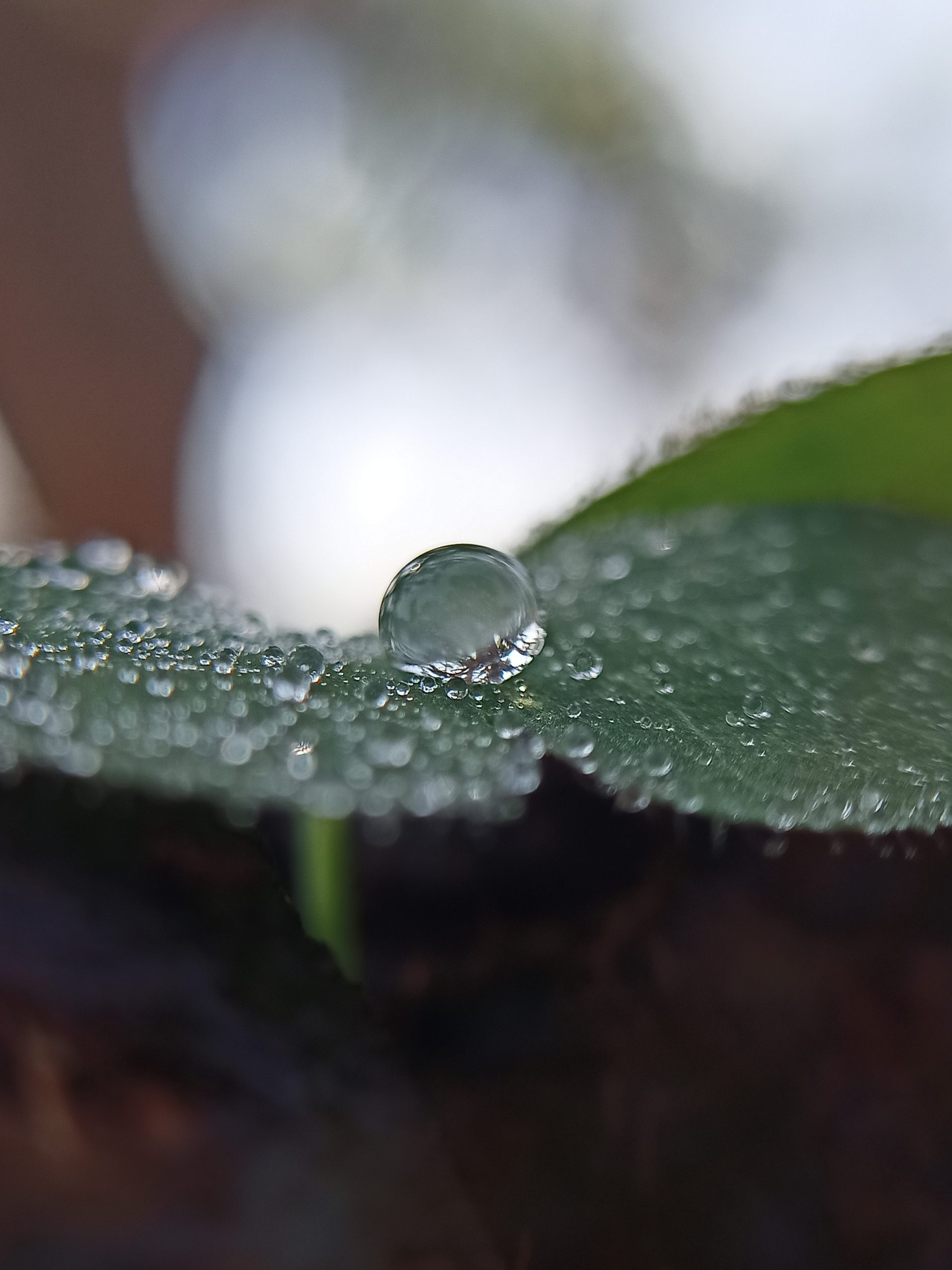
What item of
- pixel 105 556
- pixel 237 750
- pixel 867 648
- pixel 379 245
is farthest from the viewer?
pixel 379 245

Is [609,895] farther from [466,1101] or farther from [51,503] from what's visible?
[51,503]

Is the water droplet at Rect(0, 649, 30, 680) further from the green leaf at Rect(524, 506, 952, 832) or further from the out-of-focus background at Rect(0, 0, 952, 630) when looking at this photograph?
the out-of-focus background at Rect(0, 0, 952, 630)

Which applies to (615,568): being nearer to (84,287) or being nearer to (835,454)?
(835,454)

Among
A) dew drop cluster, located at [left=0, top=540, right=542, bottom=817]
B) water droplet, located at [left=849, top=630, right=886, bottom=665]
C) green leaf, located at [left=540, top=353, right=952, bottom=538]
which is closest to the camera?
dew drop cluster, located at [left=0, top=540, right=542, bottom=817]

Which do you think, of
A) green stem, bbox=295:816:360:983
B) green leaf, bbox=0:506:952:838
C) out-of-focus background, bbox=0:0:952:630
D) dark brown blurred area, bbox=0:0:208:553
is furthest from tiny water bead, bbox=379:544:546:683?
dark brown blurred area, bbox=0:0:208:553

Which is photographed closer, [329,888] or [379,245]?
[329,888]

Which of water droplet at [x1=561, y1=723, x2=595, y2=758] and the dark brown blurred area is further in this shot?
the dark brown blurred area

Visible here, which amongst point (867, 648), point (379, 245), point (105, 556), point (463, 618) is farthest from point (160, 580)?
point (379, 245)

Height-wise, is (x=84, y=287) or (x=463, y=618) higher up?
(x=84, y=287)
